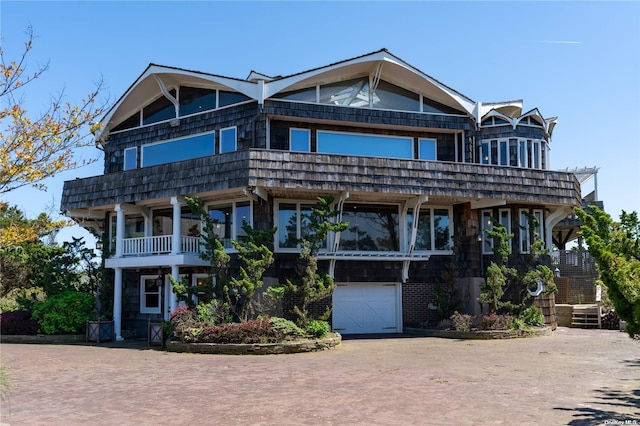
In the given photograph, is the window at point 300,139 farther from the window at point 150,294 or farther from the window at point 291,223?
the window at point 150,294

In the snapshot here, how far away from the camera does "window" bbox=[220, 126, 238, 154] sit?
2108 cm

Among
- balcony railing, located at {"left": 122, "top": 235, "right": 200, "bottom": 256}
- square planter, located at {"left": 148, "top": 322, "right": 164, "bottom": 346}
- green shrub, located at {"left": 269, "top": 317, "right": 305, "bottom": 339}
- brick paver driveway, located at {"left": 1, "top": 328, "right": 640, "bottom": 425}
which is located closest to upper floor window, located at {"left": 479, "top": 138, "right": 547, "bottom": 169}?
brick paver driveway, located at {"left": 1, "top": 328, "right": 640, "bottom": 425}

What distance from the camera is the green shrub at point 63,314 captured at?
19516 millimetres

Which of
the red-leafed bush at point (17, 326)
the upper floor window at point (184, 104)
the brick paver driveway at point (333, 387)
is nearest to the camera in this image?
the brick paver driveway at point (333, 387)

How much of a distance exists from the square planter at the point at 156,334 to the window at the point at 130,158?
806 cm

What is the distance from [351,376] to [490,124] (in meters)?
16.2

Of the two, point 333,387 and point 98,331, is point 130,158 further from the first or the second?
point 333,387

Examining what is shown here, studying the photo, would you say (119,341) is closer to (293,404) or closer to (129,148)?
(129,148)

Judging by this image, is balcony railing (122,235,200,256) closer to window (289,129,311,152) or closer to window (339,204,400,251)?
window (289,129,311,152)

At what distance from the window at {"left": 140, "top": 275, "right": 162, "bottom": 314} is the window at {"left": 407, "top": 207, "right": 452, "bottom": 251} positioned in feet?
31.5

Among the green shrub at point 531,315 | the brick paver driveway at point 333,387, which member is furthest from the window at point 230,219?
the green shrub at point 531,315

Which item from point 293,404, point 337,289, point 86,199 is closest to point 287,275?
point 337,289

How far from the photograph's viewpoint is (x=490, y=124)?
24.7 m

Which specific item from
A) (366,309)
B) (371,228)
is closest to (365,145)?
(371,228)
